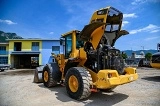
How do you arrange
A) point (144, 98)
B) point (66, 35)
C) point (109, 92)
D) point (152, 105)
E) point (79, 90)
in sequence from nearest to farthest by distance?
point (152, 105) < point (79, 90) < point (144, 98) < point (109, 92) < point (66, 35)

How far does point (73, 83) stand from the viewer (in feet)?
20.8

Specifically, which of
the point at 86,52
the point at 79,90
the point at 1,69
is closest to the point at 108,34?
the point at 86,52

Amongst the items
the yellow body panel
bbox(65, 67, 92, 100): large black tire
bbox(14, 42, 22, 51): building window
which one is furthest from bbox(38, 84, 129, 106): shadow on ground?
bbox(14, 42, 22, 51): building window

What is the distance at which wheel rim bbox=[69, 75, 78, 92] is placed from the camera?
20.1ft

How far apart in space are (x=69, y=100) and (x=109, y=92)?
1933 mm

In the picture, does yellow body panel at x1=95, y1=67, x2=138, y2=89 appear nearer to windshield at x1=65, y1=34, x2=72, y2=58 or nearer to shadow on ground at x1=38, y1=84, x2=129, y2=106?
shadow on ground at x1=38, y1=84, x2=129, y2=106

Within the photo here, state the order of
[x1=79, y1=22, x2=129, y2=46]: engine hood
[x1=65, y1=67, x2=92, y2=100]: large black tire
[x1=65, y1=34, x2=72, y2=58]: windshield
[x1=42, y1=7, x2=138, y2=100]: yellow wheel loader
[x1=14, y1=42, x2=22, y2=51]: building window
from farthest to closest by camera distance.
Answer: [x1=14, y1=42, x2=22, y2=51]: building window
[x1=65, y1=34, x2=72, y2=58]: windshield
[x1=79, y1=22, x2=129, y2=46]: engine hood
[x1=65, y1=67, x2=92, y2=100]: large black tire
[x1=42, y1=7, x2=138, y2=100]: yellow wheel loader

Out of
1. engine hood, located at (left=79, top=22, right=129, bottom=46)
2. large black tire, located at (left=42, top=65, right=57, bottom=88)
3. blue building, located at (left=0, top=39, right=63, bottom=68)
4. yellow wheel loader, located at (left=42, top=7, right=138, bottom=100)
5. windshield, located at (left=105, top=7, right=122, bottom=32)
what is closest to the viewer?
yellow wheel loader, located at (left=42, top=7, right=138, bottom=100)

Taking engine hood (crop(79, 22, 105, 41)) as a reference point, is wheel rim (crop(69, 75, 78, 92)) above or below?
below

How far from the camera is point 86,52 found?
21.4 feet

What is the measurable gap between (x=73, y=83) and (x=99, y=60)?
48.2 inches

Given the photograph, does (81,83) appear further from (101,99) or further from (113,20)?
(113,20)

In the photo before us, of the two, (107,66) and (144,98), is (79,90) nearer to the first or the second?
(107,66)

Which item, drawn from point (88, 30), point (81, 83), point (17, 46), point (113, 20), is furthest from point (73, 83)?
point (17, 46)
